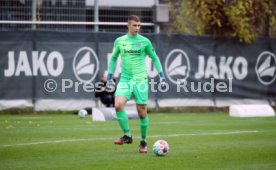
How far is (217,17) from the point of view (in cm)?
2781

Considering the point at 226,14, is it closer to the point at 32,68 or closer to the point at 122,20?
the point at 122,20

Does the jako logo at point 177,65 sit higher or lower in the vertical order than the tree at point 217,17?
lower

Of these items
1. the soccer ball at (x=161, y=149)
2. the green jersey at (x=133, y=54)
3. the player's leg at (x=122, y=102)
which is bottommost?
the soccer ball at (x=161, y=149)

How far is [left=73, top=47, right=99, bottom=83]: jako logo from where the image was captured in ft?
81.2

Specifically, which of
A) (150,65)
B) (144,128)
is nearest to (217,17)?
(150,65)

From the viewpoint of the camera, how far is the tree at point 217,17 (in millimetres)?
27453

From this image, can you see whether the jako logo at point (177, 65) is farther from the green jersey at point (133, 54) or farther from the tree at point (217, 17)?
the green jersey at point (133, 54)

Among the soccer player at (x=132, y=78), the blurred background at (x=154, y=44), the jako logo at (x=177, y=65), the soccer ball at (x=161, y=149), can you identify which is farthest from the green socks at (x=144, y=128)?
the jako logo at (x=177, y=65)

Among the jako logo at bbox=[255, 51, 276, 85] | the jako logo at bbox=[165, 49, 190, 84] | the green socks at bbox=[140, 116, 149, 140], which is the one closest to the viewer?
the green socks at bbox=[140, 116, 149, 140]

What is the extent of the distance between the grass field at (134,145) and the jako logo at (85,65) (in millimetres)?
3215

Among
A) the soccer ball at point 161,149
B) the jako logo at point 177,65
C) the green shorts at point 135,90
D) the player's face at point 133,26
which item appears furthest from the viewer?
the jako logo at point 177,65

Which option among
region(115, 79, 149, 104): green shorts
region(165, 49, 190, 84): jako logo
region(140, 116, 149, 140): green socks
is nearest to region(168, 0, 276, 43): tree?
region(165, 49, 190, 84): jako logo

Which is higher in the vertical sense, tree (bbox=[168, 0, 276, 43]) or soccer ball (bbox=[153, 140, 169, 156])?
tree (bbox=[168, 0, 276, 43])

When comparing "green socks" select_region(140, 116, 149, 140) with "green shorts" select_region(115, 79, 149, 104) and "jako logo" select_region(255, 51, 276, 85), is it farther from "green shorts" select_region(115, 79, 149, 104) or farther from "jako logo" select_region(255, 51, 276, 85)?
"jako logo" select_region(255, 51, 276, 85)
